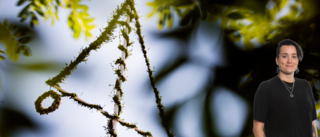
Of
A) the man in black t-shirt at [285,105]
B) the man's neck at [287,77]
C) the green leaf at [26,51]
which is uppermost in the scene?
the green leaf at [26,51]

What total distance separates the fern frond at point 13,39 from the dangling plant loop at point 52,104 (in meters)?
0.24

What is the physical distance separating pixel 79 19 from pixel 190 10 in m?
0.40

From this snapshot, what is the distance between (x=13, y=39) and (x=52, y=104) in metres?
0.31

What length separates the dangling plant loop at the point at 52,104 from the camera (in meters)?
0.75

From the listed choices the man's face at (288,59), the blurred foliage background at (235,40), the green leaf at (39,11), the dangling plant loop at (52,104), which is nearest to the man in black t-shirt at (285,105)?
the man's face at (288,59)

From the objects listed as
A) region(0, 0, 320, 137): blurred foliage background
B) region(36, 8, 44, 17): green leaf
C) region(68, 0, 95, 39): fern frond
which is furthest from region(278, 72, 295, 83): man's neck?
region(36, 8, 44, 17): green leaf

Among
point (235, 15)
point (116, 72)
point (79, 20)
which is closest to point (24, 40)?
point (79, 20)

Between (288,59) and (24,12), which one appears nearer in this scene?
(288,59)

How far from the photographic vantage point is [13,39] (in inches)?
36.2

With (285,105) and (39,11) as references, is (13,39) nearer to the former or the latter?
(39,11)

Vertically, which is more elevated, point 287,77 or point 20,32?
point 20,32

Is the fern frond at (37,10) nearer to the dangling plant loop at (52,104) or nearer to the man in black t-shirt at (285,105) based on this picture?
the dangling plant loop at (52,104)

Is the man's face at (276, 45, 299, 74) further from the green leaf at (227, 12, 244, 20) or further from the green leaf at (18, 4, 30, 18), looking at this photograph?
the green leaf at (18, 4, 30, 18)

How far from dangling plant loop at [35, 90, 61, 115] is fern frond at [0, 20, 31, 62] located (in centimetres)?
24
